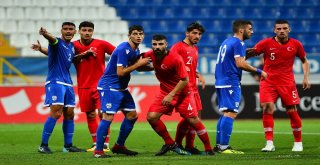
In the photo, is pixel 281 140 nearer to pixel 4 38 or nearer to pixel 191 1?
pixel 4 38

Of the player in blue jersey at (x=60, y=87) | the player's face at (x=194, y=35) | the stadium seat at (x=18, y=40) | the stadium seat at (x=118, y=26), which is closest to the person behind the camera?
the player's face at (x=194, y=35)

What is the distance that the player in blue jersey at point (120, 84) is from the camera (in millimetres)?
10414

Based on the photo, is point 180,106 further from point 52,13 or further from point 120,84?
point 52,13

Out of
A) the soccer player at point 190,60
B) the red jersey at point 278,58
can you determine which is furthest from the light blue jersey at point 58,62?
the red jersey at point 278,58

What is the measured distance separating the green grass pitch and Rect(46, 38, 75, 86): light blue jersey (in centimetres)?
119

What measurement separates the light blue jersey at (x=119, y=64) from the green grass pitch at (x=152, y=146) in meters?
1.06

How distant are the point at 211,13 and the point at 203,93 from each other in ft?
22.6

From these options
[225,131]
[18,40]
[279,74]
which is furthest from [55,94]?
[18,40]

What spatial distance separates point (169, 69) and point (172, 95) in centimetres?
37

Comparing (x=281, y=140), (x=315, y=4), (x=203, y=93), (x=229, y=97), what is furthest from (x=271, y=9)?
(x=229, y=97)

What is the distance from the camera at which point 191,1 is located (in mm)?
27359

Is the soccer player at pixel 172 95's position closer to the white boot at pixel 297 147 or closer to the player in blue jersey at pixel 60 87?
the white boot at pixel 297 147

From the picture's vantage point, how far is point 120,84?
1070 cm

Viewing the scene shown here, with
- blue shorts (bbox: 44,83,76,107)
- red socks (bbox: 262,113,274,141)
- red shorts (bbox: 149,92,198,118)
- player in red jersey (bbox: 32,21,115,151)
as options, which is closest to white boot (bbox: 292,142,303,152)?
red socks (bbox: 262,113,274,141)
